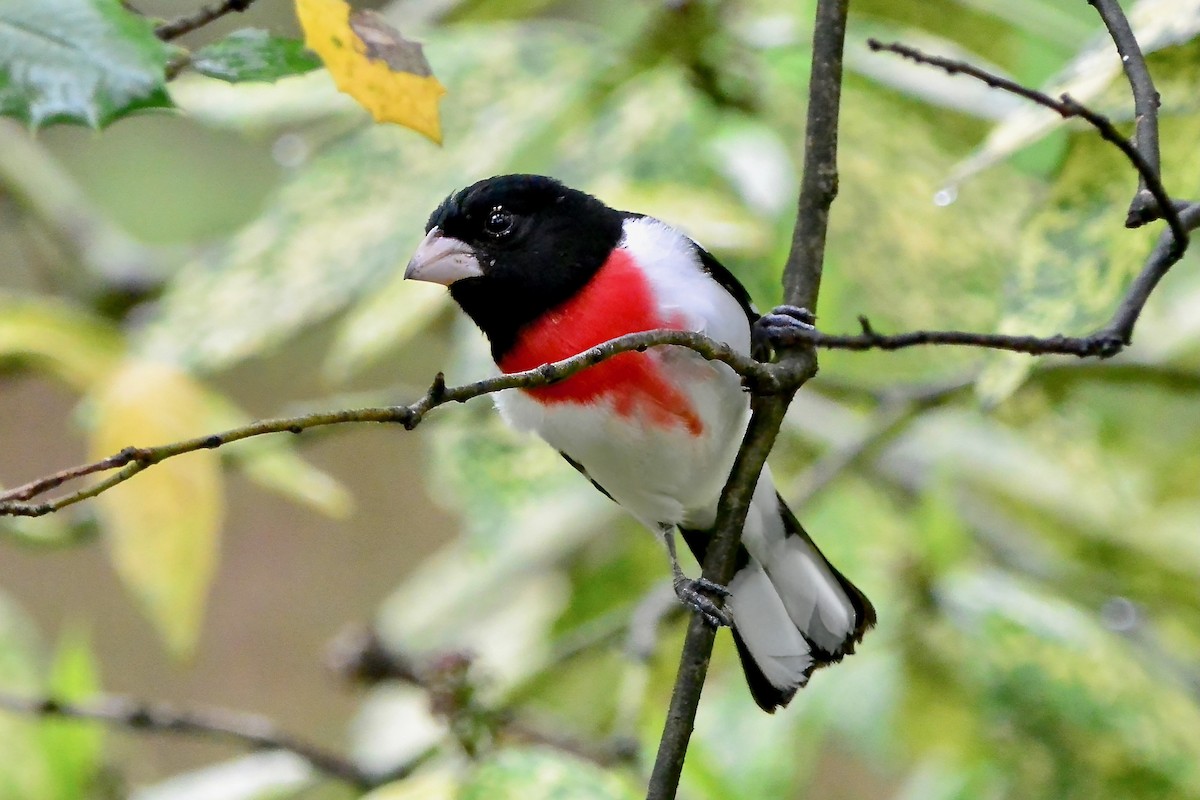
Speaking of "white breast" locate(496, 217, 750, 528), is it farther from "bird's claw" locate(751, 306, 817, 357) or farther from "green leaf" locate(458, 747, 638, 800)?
"green leaf" locate(458, 747, 638, 800)

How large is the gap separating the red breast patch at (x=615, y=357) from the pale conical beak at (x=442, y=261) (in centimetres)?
14

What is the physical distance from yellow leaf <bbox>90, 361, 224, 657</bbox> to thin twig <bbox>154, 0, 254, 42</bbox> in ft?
2.63

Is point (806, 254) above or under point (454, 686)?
above

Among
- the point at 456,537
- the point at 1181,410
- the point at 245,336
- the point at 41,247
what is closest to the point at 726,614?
the point at 245,336

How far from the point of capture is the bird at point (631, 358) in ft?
6.51

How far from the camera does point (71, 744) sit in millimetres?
2451

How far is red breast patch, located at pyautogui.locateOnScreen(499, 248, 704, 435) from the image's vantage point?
1.97 meters

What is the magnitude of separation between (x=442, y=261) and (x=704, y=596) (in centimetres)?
63

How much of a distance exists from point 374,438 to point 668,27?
4.96m

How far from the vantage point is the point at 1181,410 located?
3465mm

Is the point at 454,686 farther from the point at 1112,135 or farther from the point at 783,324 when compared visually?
the point at 1112,135

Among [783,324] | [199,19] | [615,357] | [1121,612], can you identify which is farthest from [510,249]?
[1121,612]

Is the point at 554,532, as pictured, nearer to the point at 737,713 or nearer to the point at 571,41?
the point at 737,713

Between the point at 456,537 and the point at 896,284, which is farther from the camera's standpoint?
the point at 456,537
